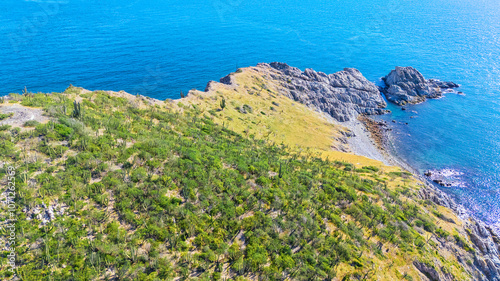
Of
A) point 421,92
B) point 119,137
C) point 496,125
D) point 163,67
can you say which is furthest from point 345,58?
point 119,137

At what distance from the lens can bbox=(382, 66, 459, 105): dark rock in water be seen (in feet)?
336

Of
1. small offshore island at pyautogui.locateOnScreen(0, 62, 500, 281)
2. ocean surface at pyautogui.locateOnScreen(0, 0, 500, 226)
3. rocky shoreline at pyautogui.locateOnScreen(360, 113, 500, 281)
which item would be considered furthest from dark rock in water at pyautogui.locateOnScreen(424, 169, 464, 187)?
small offshore island at pyautogui.locateOnScreen(0, 62, 500, 281)

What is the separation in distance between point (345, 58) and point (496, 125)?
72.3 metres

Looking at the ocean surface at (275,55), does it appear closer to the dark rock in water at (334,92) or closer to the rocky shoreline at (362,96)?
the rocky shoreline at (362,96)

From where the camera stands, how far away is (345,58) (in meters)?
137

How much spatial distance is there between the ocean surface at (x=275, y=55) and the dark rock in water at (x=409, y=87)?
4.65m

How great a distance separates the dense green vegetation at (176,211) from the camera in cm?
1973

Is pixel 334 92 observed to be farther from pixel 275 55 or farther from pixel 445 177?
pixel 275 55

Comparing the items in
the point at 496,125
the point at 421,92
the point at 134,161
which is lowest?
the point at 496,125

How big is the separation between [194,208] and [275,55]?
121100 mm

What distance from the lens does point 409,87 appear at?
346 feet

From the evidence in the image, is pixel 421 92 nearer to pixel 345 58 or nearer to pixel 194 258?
pixel 345 58

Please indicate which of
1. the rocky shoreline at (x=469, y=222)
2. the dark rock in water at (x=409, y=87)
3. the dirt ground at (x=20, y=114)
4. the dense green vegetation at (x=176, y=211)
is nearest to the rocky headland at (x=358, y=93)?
the dark rock in water at (x=409, y=87)

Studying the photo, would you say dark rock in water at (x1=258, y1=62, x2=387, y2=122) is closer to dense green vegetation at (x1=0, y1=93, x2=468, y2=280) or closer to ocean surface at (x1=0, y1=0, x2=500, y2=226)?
ocean surface at (x1=0, y1=0, x2=500, y2=226)
